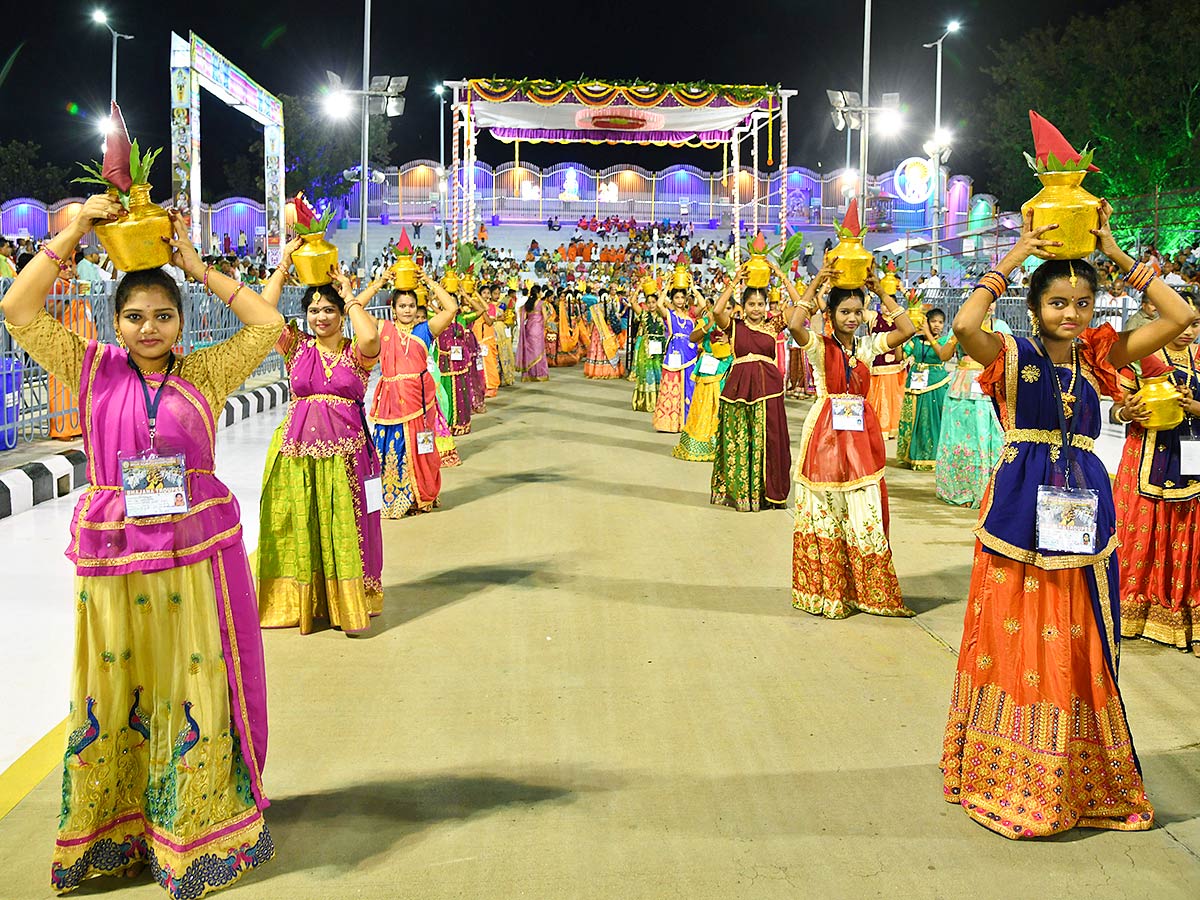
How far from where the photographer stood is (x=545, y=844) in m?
3.51

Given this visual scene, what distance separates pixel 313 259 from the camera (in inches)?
196

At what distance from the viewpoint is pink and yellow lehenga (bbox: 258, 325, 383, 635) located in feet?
18.4

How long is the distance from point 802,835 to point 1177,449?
10.4 feet

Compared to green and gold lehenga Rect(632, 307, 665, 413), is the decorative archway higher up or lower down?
higher up

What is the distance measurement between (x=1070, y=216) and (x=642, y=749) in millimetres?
2370

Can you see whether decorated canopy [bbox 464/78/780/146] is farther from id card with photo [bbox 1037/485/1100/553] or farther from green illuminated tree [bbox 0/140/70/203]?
green illuminated tree [bbox 0/140/70/203]

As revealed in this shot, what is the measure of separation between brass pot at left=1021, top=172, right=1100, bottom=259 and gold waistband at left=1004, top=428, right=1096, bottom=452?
0.56 meters

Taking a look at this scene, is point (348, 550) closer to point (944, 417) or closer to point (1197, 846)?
point (1197, 846)

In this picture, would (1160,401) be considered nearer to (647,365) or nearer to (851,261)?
(851,261)

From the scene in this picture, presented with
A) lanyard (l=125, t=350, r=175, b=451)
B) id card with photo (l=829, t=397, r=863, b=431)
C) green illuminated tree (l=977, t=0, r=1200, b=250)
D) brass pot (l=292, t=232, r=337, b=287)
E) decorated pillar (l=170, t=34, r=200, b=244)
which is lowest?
id card with photo (l=829, t=397, r=863, b=431)

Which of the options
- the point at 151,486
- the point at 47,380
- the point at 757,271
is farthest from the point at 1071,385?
the point at 47,380

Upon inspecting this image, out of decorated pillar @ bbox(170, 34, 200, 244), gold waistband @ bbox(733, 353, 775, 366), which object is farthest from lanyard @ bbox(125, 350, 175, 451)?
decorated pillar @ bbox(170, 34, 200, 244)

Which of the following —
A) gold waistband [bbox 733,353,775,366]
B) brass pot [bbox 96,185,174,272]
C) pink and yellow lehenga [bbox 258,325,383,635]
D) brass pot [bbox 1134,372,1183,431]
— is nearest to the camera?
brass pot [bbox 96,185,174,272]

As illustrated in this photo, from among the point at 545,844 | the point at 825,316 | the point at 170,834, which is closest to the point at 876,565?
the point at 825,316
